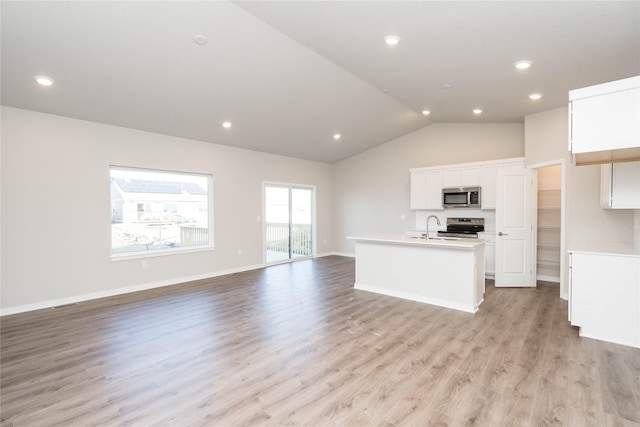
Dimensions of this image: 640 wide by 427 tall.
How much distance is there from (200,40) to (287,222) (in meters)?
5.09

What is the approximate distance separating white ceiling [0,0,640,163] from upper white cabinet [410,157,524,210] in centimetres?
106

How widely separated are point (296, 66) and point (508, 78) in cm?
265

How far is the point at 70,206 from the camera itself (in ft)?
14.7

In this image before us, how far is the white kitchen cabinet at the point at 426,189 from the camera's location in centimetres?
671

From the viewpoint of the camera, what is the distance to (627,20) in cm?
240

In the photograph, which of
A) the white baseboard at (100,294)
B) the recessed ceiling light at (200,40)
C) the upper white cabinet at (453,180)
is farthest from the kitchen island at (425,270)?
the recessed ceiling light at (200,40)

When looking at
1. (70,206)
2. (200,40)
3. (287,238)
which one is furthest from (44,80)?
(287,238)

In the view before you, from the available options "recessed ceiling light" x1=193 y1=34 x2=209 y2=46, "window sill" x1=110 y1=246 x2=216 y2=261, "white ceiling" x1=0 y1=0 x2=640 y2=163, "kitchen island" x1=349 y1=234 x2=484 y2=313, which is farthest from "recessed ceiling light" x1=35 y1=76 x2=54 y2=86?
"kitchen island" x1=349 y1=234 x2=484 y2=313

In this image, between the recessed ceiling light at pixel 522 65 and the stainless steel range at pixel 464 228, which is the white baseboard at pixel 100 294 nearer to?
the stainless steel range at pixel 464 228

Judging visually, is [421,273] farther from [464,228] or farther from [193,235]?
[193,235]

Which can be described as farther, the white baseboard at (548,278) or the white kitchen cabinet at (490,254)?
the white kitchen cabinet at (490,254)

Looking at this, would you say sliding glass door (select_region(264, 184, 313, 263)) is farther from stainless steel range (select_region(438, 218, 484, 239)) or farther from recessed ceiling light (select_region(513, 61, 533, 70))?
recessed ceiling light (select_region(513, 61, 533, 70))

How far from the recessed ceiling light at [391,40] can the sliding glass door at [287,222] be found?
184 inches

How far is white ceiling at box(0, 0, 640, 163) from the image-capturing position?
2633 millimetres
